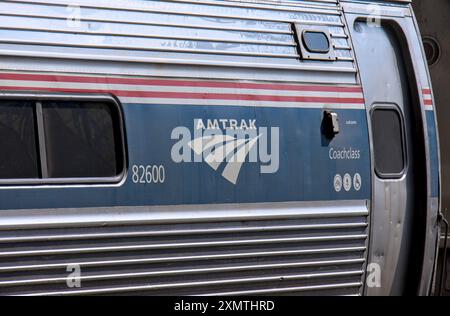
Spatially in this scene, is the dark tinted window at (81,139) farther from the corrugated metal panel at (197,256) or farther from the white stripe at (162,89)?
the corrugated metal panel at (197,256)

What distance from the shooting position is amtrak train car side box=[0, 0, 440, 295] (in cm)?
546

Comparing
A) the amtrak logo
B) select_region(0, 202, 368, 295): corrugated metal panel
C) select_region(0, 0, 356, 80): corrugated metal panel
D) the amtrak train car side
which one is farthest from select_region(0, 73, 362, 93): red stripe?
select_region(0, 202, 368, 295): corrugated metal panel

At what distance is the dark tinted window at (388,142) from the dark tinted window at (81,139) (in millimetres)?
2072

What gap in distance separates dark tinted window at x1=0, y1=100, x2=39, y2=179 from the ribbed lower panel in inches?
13.7

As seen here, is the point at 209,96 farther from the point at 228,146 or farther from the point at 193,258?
the point at 193,258

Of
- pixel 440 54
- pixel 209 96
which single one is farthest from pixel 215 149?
pixel 440 54

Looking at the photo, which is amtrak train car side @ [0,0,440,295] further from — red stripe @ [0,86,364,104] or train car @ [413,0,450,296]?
train car @ [413,0,450,296]

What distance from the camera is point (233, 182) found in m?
6.11

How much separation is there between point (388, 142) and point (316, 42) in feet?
3.09

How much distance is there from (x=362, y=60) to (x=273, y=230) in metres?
1.48

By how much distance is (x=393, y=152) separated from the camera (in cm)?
703

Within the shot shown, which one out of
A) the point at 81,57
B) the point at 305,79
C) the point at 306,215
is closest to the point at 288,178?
the point at 306,215

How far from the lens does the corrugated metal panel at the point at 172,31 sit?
552cm

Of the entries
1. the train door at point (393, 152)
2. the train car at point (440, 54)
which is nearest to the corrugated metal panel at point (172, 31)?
the train door at point (393, 152)
